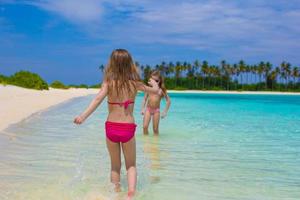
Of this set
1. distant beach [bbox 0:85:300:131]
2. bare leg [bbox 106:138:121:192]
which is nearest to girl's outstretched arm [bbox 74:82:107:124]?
bare leg [bbox 106:138:121:192]

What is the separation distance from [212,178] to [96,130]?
23.7ft

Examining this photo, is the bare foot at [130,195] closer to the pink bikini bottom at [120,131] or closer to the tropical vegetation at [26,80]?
the pink bikini bottom at [120,131]

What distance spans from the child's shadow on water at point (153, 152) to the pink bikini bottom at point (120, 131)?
4.30 ft

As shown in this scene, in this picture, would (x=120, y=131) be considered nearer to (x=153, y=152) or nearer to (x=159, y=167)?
(x=159, y=167)

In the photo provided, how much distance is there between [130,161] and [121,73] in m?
1.09

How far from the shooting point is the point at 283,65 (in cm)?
13175

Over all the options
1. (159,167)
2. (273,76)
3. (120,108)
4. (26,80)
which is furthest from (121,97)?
(273,76)

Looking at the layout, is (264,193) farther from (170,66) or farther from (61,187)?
(170,66)

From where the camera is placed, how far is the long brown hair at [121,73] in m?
5.12

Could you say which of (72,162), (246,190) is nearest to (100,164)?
(72,162)

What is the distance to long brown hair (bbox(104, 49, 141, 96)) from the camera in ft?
16.8

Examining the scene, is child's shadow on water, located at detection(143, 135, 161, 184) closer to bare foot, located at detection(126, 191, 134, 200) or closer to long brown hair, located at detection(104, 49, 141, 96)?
bare foot, located at detection(126, 191, 134, 200)

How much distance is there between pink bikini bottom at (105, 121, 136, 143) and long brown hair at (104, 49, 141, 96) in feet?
1.22

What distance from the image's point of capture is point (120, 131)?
5207 mm
